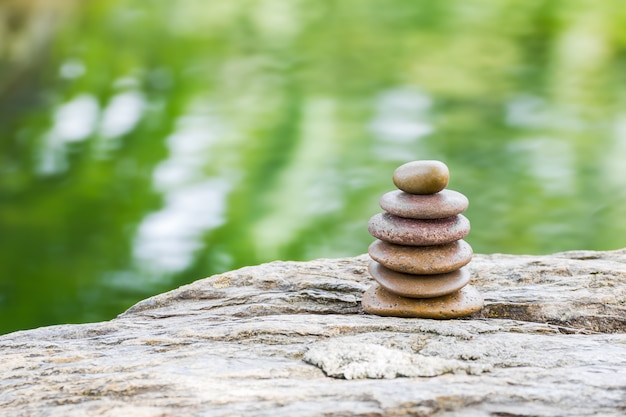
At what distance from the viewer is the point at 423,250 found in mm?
977

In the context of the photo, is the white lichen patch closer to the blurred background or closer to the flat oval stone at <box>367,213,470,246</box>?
the flat oval stone at <box>367,213,470,246</box>

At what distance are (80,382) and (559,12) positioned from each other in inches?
72.7

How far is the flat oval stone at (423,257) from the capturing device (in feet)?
3.15

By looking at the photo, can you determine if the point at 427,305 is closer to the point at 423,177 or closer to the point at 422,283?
the point at 422,283

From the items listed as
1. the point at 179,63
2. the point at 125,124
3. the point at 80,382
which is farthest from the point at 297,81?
the point at 80,382

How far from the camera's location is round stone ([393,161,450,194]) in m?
0.96

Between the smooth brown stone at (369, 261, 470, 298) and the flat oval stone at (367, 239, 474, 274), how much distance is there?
17mm

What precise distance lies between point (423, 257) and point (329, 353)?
0.23m

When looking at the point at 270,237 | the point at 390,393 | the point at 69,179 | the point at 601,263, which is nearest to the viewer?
the point at 390,393

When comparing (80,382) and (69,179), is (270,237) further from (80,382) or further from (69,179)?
(80,382)

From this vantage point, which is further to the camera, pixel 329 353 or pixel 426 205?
pixel 426 205

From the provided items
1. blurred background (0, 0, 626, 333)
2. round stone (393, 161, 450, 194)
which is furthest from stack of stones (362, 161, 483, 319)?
blurred background (0, 0, 626, 333)

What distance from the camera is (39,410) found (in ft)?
2.35

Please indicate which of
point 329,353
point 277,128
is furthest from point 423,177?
point 277,128
